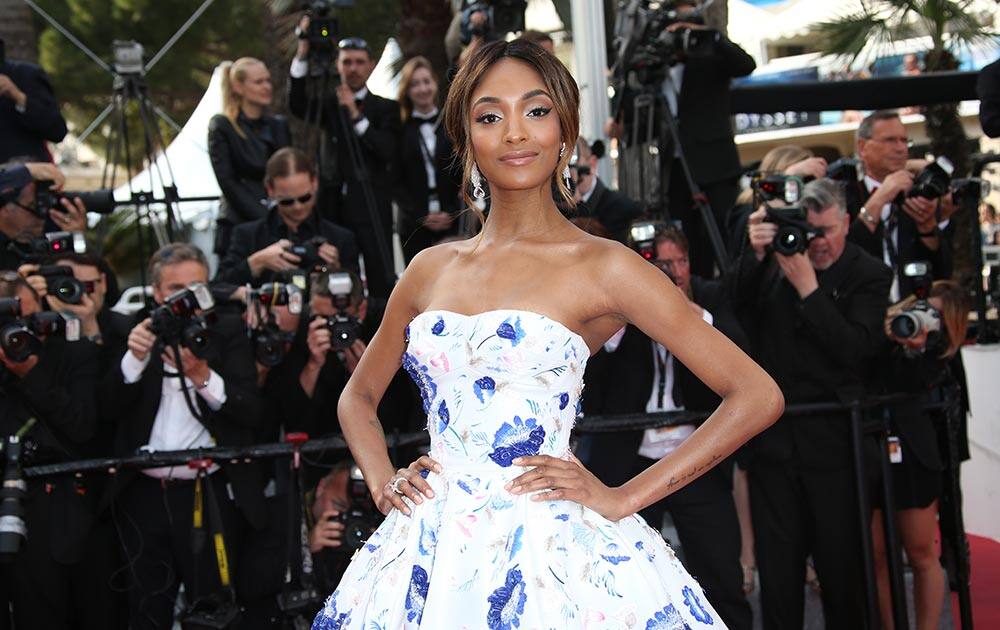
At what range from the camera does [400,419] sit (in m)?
5.34

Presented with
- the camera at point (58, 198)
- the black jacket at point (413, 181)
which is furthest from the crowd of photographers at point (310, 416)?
the black jacket at point (413, 181)

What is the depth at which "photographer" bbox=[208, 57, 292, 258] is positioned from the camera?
6.38 meters

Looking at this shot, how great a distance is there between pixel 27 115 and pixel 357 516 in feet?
8.95

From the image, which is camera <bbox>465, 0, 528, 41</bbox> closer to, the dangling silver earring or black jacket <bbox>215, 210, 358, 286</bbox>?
black jacket <bbox>215, 210, 358, 286</bbox>

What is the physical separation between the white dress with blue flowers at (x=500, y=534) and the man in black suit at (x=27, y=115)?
3.91 metres

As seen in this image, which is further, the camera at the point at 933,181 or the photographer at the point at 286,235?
the camera at the point at 933,181

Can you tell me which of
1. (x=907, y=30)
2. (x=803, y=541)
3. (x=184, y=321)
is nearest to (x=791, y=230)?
(x=803, y=541)

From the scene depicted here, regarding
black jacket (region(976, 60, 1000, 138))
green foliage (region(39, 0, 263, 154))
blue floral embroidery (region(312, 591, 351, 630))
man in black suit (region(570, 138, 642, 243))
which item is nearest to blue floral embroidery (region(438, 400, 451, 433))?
blue floral embroidery (region(312, 591, 351, 630))

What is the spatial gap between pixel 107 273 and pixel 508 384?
3.34 metres

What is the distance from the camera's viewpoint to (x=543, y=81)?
9.02 feet

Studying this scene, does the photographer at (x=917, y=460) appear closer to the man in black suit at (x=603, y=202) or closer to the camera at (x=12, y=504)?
the man in black suit at (x=603, y=202)

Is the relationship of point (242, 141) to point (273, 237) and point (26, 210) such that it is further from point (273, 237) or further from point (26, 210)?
point (26, 210)

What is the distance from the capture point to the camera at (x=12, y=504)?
14.0ft

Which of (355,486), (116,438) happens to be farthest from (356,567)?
(116,438)
